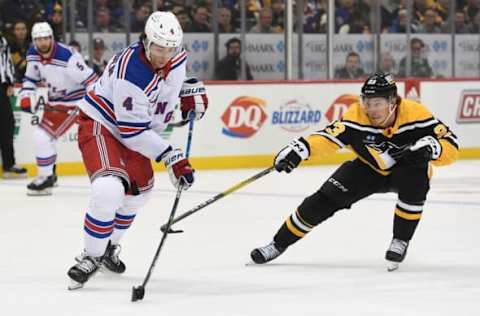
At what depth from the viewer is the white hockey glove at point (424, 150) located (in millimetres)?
4879

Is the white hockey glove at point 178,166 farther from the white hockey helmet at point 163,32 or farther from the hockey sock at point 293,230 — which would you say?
the hockey sock at point 293,230

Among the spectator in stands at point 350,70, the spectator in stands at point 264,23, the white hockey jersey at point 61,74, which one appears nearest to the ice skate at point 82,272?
the white hockey jersey at point 61,74

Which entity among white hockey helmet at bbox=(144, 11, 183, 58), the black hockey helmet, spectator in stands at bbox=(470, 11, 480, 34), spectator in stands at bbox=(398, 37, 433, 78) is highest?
white hockey helmet at bbox=(144, 11, 183, 58)

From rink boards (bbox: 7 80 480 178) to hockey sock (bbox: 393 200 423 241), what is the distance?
17.5 feet

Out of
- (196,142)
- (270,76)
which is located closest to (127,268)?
(196,142)

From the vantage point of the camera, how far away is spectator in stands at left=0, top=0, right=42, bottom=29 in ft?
33.8

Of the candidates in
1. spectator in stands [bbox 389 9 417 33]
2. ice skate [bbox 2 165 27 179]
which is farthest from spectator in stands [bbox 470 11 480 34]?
ice skate [bbox 2 165 27 179]

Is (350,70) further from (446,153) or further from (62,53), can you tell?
(446,153)

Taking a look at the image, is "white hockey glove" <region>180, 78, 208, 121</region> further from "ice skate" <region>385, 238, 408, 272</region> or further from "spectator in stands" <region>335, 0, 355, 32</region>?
"spectator in stands" <region>335, 0, 355, 32</region>

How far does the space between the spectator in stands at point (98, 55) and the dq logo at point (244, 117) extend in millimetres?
1246

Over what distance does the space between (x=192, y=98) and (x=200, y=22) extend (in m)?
6.71

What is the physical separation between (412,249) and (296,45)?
6.78 metres

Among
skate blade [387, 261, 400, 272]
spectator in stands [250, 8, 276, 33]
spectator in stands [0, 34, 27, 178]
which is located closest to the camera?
skate blade [387, 261, 400, 272]

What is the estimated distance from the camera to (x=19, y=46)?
1039 centimetres
